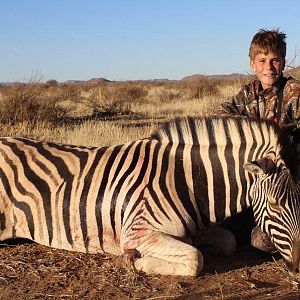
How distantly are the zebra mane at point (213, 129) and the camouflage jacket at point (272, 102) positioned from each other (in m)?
1.01

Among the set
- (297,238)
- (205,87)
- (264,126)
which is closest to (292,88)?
(264,126)

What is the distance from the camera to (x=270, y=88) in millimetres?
5145

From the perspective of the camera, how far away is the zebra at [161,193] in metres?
3.59

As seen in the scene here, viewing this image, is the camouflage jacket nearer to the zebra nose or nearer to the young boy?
the young boy

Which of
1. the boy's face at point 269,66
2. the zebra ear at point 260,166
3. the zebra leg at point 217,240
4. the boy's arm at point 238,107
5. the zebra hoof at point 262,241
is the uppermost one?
the boy's face at point 269,66

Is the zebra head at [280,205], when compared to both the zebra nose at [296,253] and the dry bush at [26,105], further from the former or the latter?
the dry bush at [26,105]

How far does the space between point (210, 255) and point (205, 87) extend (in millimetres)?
24374

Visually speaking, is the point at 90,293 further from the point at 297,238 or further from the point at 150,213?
the point at 297,238

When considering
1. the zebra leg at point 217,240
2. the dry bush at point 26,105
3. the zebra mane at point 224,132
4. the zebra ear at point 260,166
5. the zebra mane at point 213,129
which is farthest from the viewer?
the dry bush at point 26,105

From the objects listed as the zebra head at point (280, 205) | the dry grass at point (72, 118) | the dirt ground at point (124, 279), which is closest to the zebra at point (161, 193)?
the zebra head at point (280, 205)

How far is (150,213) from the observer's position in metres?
3.86

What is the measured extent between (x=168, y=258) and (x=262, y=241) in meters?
0.78

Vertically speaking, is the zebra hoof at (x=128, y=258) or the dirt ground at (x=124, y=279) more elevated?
the zebra hoof at (x=128, y=258)

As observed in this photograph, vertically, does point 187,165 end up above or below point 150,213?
above
